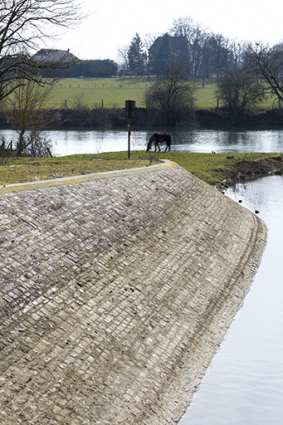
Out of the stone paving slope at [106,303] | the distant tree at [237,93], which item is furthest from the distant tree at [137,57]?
the stone paving slope at [106,303]

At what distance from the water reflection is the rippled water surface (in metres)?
28.0

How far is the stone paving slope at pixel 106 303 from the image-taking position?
283 inches

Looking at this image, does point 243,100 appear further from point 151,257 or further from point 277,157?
point 151,257

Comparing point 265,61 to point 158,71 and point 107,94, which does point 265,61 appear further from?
point 158,71

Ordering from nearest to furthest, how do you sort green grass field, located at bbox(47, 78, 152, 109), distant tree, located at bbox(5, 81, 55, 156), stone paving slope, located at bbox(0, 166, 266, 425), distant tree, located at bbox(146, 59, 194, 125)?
stone paving slope, located at bbox(0, 166, 266, 425) < distant tree, located at bbox(5, 81, 55, 156) < distant tree, located at bbox(146, 59, 194, 125) < green grass field, located at bbox(47, 78, 152, 109)

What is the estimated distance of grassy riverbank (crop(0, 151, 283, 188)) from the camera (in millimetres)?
15016

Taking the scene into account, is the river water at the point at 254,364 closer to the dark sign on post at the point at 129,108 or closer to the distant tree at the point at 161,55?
the dark sign on post at the point at 129,108

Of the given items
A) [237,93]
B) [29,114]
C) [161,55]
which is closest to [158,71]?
[161,55]

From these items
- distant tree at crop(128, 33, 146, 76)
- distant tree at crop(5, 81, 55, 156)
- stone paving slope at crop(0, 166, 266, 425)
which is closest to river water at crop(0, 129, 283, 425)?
stone paving slope at crop(0, 166, 266, 425)

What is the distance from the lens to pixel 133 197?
14.0 meters

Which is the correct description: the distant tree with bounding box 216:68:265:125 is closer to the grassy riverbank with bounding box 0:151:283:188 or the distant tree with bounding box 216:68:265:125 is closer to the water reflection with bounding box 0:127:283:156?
the water reflection with bounding box 0:127:283:156

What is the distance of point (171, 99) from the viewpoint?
6347cm

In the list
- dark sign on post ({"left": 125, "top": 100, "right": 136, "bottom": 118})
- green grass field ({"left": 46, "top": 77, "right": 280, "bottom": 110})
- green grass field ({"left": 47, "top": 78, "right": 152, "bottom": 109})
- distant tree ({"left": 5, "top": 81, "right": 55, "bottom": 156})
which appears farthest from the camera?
green grass field ({"left": 47, "top": 78, "right": 152, "bottom": 109})

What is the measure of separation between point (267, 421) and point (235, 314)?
3.86 meters
